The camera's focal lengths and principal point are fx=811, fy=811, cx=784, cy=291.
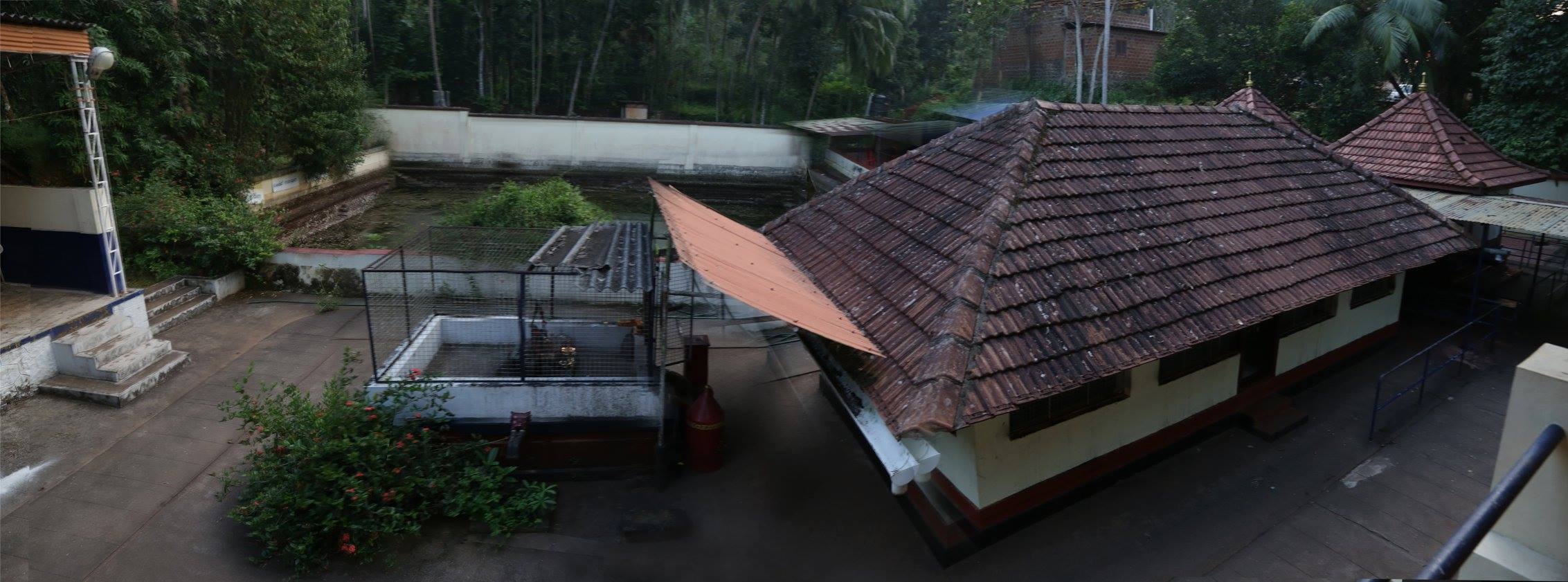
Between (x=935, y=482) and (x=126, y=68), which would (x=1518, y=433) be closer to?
(x=935, y=482)

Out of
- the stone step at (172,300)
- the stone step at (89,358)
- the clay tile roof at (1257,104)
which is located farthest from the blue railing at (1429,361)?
the stone step at (172,300)

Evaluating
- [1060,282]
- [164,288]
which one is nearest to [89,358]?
[164,288]

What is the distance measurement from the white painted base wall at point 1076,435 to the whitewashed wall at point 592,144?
17.5 meters

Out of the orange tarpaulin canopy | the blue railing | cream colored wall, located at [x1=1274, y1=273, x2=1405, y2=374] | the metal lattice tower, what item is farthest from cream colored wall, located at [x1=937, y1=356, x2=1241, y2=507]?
the metal lattice tower

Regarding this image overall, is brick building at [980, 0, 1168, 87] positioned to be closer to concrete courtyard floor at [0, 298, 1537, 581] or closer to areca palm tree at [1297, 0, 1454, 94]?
areca palm tree at [1297, 0, 1454, 94]

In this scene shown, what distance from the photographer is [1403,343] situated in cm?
1127

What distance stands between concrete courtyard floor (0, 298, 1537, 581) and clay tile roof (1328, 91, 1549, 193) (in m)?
A: 4.80

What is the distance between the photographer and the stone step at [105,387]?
8.84 meters

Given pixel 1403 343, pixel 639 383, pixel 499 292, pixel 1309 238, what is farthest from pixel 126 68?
pixel 1403 343

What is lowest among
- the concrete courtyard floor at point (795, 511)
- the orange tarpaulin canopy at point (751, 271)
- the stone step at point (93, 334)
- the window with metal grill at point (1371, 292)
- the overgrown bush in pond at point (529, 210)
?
the concrete courtyard floor at point (795, 511)

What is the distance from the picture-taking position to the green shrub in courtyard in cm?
1211

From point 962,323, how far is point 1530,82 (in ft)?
57.1

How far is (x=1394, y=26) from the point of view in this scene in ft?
64.1

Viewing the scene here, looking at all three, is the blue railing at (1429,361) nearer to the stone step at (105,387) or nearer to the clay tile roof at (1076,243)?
the clay tile roof at (1076,243)
